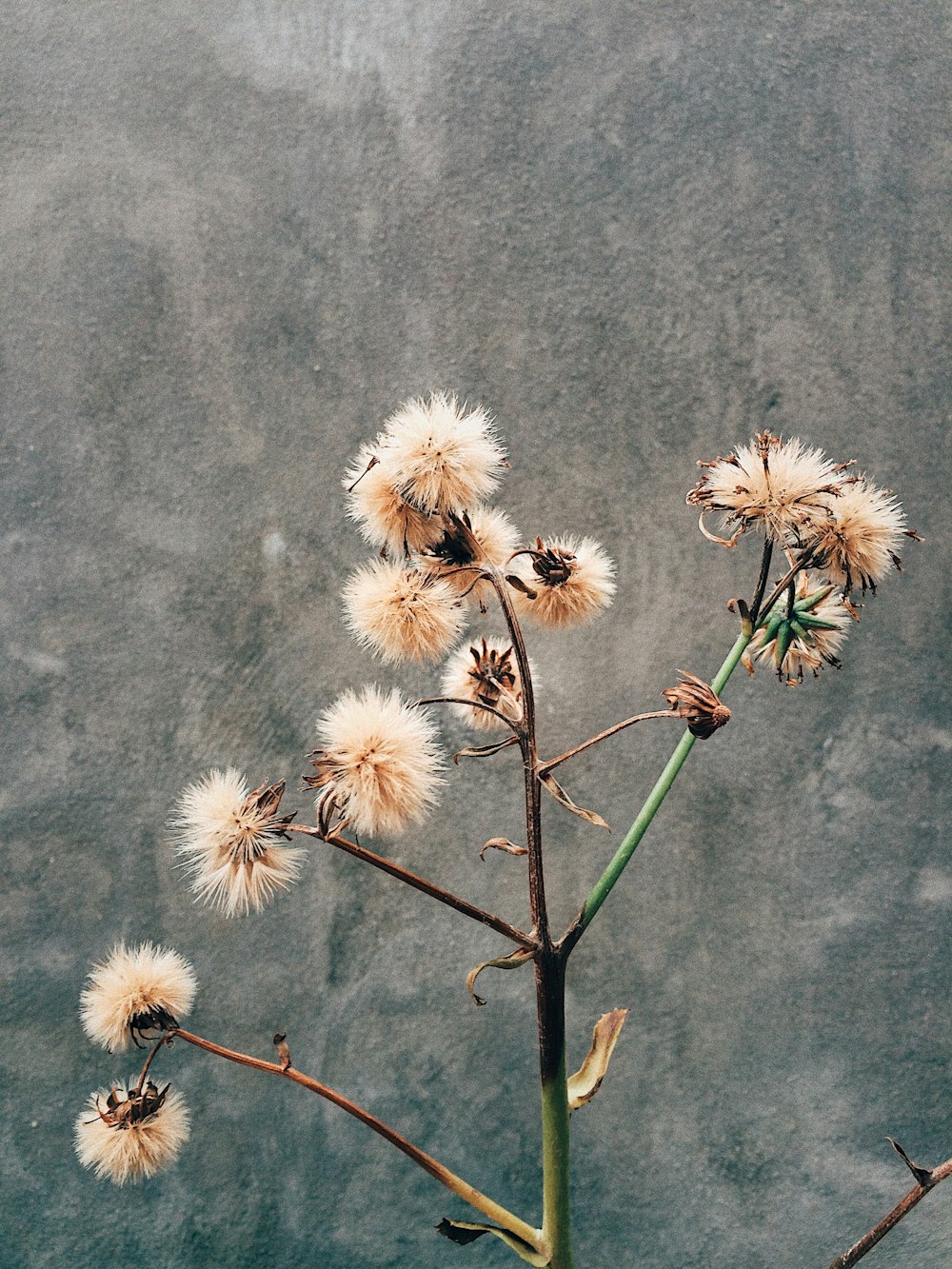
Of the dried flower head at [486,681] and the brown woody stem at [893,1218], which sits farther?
the dried flower head at [486,681]

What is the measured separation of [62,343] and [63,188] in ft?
0.80

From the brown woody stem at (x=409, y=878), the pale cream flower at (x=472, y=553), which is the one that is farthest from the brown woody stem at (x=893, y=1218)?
the pale cream flower at (x=472, y=553)

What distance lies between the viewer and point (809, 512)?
752 millimetres

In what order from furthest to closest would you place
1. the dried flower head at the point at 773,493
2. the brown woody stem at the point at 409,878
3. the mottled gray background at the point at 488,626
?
the mottled gray background at the point at 488,626, the dried flower head at the point at 773,493, the brown woody stem at the point at 409,878

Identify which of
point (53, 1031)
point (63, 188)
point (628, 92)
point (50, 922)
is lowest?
point (53, 1031)

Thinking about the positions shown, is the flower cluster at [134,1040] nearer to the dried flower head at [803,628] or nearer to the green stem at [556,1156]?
the green stem at [556,1156]

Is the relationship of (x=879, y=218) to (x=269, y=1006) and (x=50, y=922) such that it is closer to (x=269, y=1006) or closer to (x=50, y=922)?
(x=269, y=1006)

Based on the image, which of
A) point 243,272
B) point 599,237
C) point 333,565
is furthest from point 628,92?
point 333,565

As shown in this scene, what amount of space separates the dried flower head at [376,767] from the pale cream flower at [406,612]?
0.06 meters

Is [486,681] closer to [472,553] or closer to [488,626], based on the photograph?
[472,553]

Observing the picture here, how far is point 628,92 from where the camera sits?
1.44 metres

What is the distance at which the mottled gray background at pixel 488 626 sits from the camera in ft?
4.73

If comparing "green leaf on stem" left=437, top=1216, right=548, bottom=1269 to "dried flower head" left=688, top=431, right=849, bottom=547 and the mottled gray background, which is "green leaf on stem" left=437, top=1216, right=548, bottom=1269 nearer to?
"dried flower head" left=688, top=431, right=849, bottom=547

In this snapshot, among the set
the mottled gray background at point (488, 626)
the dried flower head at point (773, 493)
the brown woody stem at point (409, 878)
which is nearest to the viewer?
the brown woody stem at point (409, 878)
